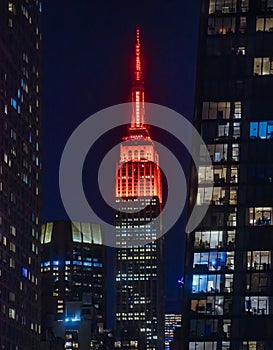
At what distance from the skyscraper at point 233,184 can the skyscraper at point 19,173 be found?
2923 inches

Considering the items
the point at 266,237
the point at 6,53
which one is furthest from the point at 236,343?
the point at 6,53

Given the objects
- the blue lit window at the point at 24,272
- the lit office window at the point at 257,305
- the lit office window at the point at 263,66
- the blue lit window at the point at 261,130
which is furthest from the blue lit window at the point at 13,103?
the lit office window at the point at 257,305

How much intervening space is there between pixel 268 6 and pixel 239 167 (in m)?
13.9

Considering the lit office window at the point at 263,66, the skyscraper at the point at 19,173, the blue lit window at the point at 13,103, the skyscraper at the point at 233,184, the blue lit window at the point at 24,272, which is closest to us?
the skyscraper at the point at 233,184

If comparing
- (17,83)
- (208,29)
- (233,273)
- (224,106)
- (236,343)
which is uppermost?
(17,83)

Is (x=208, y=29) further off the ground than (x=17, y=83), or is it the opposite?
(x=17, y=83)

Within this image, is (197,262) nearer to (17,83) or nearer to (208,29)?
(208,29)

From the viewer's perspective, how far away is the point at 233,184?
8400 cm

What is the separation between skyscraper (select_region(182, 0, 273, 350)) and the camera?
82125 millimetres

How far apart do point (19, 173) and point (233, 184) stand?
89655 millimetres

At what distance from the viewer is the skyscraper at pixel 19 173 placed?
15938 centimetres

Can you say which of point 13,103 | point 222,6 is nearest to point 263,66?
point 222,6

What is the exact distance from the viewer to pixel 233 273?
82938 millimetres

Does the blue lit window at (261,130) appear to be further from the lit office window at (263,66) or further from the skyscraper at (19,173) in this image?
the skyscraper at (19,173)
